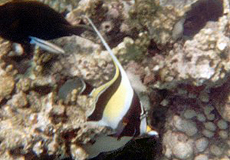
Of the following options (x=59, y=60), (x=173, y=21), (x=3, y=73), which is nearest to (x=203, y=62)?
(x=173, y=21)

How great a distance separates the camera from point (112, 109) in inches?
57.5

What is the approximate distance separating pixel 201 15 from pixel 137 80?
Answer: 3.87 feet

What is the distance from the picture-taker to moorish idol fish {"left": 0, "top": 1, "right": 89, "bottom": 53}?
1786 mm

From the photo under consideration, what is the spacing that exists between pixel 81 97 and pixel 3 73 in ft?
2.59

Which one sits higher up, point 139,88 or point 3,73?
point 3,73

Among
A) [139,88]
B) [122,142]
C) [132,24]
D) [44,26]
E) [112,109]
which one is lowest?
[122,142]

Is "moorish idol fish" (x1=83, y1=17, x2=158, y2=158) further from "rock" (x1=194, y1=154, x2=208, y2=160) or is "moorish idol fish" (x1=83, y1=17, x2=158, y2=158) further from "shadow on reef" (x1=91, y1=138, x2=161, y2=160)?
"rock" (x1=194, y1=154, x2=208, y2=160)

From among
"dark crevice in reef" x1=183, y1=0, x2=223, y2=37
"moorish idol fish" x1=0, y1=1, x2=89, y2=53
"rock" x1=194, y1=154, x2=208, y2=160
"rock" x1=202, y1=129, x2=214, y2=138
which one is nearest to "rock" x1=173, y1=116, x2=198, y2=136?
"rock" x1=202, y1=129, x2=214, y2=138

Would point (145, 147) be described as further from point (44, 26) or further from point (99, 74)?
point (44, 26)

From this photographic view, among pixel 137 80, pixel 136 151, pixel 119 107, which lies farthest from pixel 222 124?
pixel 119 107

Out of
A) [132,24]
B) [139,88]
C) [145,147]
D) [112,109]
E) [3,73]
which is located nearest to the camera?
[112,109]

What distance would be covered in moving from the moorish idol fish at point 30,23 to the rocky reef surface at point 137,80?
0.31 meters

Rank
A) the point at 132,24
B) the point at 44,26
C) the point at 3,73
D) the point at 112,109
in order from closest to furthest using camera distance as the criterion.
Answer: the point at 112,109 → the point at 44,26 → the point at 3,73 → the point at 132,24

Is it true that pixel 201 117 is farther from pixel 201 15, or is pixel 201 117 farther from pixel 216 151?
pixel 201 15
